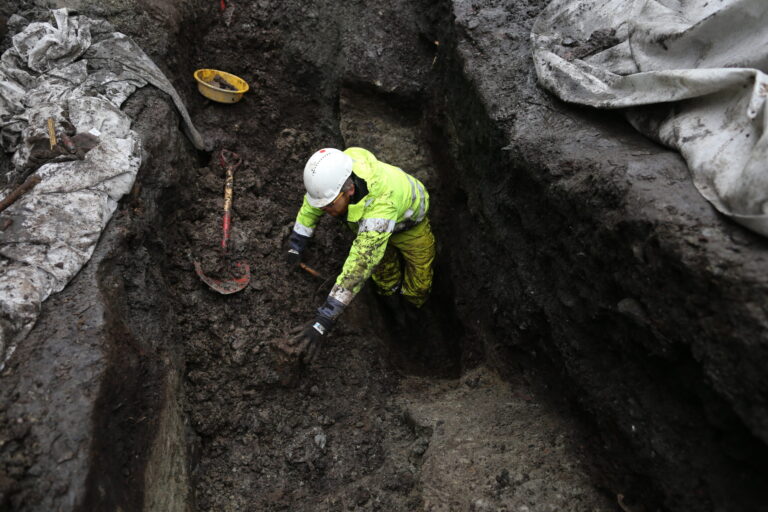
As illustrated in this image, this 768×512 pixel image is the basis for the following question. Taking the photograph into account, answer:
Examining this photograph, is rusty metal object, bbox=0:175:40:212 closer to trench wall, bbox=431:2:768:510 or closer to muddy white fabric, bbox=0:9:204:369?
muddy white fabric, bbox=0:9:204:369

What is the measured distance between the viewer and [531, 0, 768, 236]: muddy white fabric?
2111mm

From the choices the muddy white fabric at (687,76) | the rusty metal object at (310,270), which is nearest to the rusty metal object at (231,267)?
the rusty metal object at (310,270)

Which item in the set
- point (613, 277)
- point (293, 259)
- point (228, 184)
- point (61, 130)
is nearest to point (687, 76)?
point (613, 277)

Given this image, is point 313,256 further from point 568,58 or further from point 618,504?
point 618,504

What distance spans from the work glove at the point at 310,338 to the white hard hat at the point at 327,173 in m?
0.82

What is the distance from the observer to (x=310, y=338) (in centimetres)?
331

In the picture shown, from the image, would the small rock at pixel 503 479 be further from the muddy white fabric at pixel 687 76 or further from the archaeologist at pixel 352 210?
the muddy white fabric at pixel 687 76

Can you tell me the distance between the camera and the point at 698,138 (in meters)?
2.37

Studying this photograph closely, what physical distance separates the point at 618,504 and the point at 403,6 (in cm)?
460

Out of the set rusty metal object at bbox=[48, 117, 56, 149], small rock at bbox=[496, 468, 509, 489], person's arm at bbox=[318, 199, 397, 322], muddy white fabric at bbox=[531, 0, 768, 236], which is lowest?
rusty metal object at bbox=[48, 117, 56, 149]

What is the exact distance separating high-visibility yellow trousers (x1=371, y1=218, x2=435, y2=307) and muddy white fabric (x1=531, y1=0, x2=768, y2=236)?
62.0 inches

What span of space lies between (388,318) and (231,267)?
1.69 metres

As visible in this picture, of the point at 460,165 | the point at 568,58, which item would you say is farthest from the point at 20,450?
the point at 568,58

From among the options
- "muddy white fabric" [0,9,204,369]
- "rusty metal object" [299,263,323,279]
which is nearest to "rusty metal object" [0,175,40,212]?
"muddy white fabric" [0,9,204,369]
